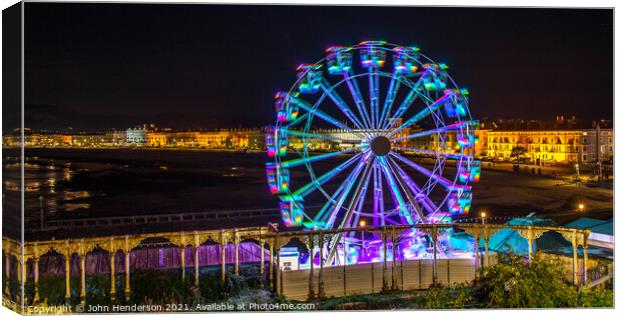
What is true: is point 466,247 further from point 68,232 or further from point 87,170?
point 87,170

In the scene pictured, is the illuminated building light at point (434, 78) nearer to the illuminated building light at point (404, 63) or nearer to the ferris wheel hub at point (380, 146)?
the illuminated building light at point (404, 63)

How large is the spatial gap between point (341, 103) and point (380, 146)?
3.88 feet

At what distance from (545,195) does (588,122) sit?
9136 millimetres

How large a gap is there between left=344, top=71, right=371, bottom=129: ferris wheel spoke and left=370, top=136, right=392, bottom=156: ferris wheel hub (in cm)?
34

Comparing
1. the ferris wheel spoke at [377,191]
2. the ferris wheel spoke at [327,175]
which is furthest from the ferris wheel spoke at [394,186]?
the ferris wheel spoke at [327,175]

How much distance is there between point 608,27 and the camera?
35.9 ft

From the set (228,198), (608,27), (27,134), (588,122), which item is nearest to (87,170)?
(228,198)

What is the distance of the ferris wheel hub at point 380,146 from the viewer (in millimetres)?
12242

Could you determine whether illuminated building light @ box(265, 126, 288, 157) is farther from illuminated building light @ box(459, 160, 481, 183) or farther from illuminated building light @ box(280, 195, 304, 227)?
illuminated building light @ box(459, 160, 481, 183)

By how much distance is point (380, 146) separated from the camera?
40.3ft

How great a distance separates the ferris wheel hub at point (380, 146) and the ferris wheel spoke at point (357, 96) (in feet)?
1.11

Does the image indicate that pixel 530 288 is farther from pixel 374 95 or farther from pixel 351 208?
pixel 374 95

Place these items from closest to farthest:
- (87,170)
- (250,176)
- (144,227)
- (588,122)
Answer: (588,122)
(144,227)
(87,170)
(250,176)

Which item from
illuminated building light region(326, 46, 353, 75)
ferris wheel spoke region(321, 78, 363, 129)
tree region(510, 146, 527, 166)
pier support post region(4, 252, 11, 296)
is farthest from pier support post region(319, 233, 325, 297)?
tree region(510, 146, 527, 166)
